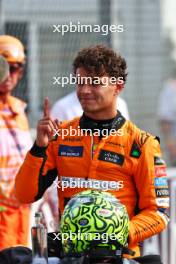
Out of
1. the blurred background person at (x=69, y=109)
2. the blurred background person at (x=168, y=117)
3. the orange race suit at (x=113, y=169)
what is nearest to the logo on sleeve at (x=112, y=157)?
the orange race suit at (x=113, y=169)

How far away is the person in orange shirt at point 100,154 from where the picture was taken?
16.8 ft

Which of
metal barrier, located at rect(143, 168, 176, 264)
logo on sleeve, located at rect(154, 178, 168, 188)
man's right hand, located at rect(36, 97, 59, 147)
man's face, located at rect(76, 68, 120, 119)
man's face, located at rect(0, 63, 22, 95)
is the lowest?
metal barrier, located at rect(143, 168, 176, 264)

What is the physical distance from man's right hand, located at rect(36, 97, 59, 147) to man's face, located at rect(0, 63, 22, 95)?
6.29 feet

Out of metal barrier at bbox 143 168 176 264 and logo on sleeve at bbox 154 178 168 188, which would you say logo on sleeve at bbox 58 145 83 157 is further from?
metal barrier at bbox 143 168 176 264

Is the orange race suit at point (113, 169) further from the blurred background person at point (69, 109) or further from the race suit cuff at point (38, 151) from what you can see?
the blurred background person at point (69, 109)

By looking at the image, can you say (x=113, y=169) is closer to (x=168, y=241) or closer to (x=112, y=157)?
(x=112, y=157)

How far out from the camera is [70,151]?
525 centimetres

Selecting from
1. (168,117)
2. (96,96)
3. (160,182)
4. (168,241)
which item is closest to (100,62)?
(96,96)

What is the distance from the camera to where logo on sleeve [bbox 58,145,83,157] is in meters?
5.23

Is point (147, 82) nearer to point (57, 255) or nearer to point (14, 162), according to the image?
point (14, 162)

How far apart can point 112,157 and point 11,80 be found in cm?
212

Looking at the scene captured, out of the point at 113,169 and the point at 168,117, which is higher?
the point at 168,117

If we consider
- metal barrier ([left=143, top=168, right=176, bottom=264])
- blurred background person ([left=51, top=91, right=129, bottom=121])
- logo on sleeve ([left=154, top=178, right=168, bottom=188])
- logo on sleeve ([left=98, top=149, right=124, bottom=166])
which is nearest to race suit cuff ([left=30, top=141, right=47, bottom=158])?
logo on sleeve ([left=98, top=149, right=124, bottom=166])

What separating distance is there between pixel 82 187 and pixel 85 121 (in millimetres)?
371
